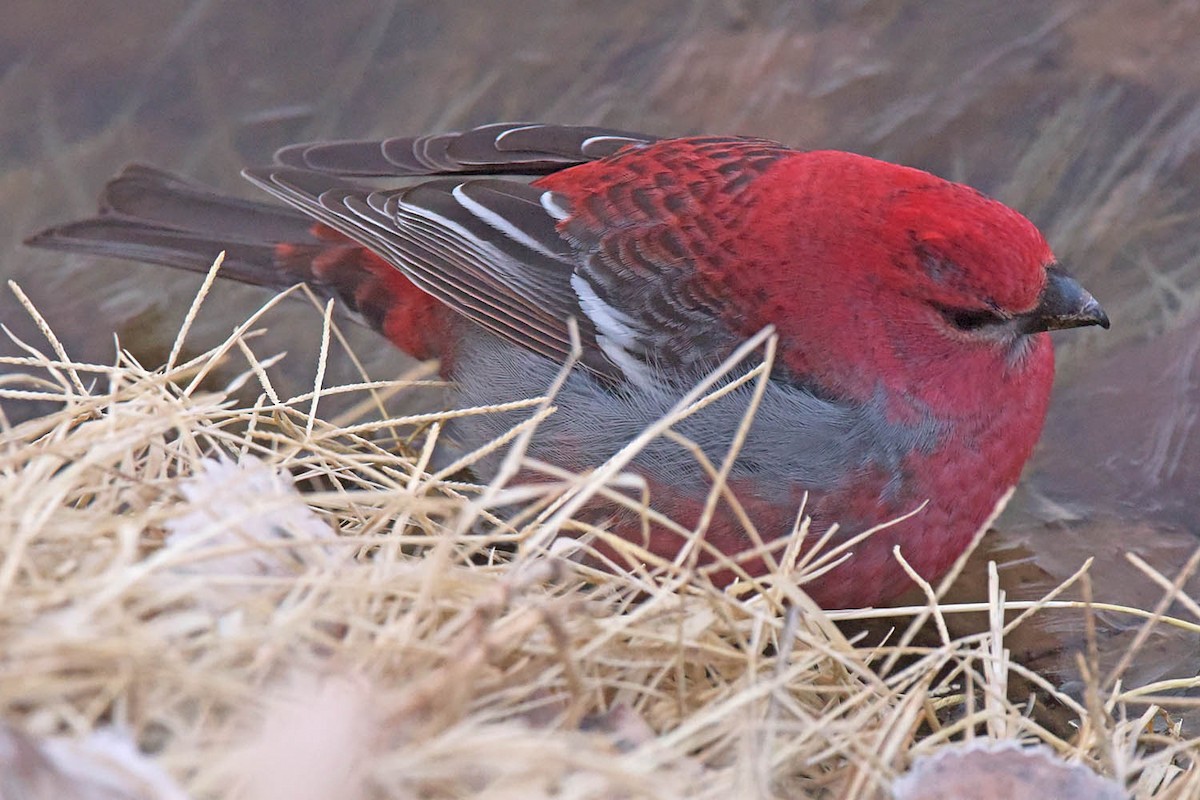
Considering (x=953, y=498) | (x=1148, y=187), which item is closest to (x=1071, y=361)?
(x=1148, y=187)

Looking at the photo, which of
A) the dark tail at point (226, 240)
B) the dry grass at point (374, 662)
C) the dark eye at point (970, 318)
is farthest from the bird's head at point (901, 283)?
the dark tail at point (226, 240)

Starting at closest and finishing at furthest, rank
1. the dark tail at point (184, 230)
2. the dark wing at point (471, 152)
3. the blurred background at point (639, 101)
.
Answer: the dark wing at point (471, 152), the dark tail at point (184, 230), the blurred background at point (639, 101)

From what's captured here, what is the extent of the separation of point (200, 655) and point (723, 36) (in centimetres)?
326

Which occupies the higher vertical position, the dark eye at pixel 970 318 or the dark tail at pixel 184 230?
the dark eye at pixel 970 318

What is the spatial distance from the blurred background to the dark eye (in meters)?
0.92

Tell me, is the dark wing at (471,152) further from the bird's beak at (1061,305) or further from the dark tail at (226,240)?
the bird's beak at (1061,305)

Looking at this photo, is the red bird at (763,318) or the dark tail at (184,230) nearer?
the red bird at (763,318)

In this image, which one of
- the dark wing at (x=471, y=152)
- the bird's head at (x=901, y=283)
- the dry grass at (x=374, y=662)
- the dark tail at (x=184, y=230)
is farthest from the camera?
the dark tail at (x=184, y=230)

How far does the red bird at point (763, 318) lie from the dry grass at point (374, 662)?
13.7 inches

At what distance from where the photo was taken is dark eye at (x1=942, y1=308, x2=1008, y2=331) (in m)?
2.93

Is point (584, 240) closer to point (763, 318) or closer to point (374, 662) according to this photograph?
point (763, 318)

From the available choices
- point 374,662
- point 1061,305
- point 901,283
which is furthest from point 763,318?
point 374,662

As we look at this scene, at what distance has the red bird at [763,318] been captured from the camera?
295 centimetres

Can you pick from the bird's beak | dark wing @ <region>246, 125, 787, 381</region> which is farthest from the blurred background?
the bird's beak
